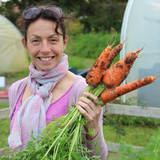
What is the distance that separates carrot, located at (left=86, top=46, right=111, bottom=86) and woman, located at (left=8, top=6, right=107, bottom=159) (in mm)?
99

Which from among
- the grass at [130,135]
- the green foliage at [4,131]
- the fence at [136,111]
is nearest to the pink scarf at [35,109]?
the fence at [136,111]

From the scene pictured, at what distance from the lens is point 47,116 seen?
1.72 metres

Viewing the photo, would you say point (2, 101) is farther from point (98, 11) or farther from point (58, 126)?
point (98, 11)

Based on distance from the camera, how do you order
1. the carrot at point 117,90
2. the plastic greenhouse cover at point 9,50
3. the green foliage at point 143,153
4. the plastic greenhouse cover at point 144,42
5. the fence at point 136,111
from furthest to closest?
the plastic greenhouse cover at point 9,50 → the plastic greenhouse cover at point 144,42 → the fence at point 136,111 → the carrot at point 117,90 → the green foliage at point 143,153

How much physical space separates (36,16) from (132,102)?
3.64 meters

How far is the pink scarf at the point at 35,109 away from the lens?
172 centimetres

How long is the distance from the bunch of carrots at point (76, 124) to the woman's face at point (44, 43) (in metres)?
0.27

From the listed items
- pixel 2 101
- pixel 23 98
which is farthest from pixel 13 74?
pixel 23 98

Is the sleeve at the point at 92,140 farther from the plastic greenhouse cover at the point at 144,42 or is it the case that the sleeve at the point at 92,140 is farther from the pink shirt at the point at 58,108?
the plastic greenhouse cover at the point at 144,42

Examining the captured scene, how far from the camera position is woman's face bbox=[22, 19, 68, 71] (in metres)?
1.68

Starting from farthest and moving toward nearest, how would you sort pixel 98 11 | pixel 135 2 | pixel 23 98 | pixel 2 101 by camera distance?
1. pixel 98 11
2. pixel 2 101
3. pixel 135 2
4. pixel 23 98

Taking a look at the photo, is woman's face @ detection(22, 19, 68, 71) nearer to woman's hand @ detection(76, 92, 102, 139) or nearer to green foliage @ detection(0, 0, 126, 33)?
woman's hand @ detection(76, 92, 102, 139)

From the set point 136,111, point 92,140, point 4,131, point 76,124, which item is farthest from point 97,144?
point 4,131

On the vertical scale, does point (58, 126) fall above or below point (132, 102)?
above
